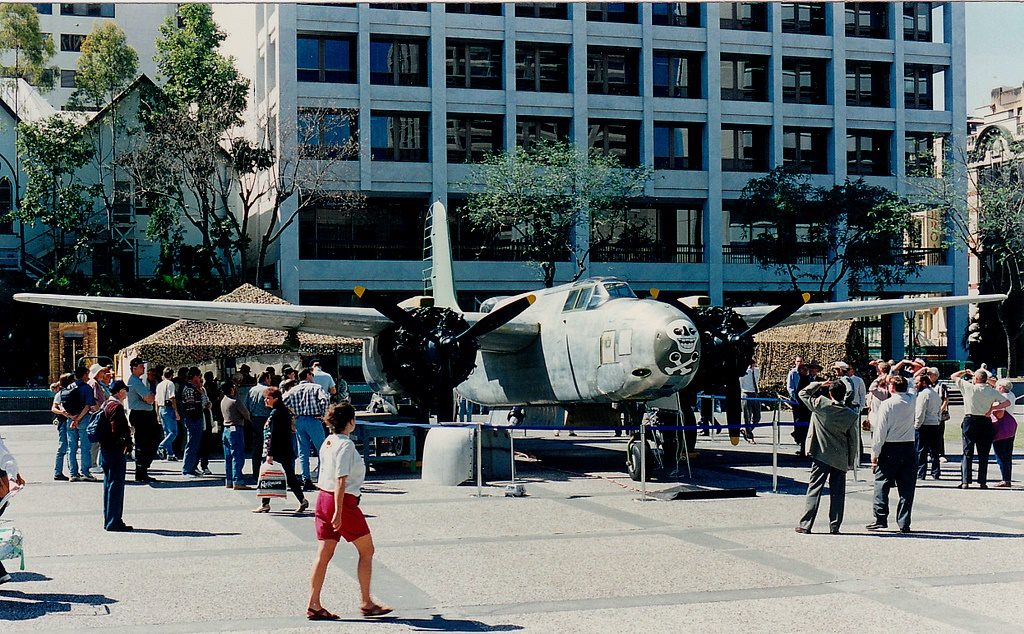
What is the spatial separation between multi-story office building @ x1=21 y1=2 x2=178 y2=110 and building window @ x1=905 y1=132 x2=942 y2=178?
4864 cm

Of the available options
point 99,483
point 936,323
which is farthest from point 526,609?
point 936,323

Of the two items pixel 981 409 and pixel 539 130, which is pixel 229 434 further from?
pixel 539 130

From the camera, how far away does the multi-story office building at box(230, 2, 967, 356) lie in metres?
50.9

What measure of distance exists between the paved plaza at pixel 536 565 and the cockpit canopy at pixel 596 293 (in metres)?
3.65

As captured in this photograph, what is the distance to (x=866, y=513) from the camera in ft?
46.9

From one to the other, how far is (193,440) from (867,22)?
51.3 m

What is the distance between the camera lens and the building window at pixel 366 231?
2050 inches

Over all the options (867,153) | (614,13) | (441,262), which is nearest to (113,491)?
(441,262)

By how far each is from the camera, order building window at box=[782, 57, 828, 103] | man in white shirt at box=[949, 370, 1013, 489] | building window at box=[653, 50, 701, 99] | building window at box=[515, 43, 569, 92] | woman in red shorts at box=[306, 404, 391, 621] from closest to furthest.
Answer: woman in red shorts at box=[306, 404, 391, 621]
man in white shirt at box=[949, 370, 1013, 489]
building window at box=[515, 43, 569, 92]
building window at box=[653, 50, 701, 99]
building window at box=[782, 57, 828, 103]

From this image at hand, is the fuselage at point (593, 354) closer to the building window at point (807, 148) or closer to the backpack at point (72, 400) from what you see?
the backpack at point (72, 400)

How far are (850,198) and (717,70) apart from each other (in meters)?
10.2

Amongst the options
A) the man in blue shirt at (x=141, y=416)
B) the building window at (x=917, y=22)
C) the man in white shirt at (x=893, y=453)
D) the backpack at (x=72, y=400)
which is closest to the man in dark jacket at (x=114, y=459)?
the man in blue shirt at (x=141, y=416)

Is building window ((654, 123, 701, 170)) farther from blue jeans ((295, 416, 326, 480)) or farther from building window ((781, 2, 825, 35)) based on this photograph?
blue jeans ((295, 416, 326, 480))

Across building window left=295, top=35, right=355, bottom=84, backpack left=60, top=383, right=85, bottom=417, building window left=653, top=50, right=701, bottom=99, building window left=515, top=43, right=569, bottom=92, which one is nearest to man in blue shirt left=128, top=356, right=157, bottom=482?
backpack left=60, top=383, right=85, bottom=417
